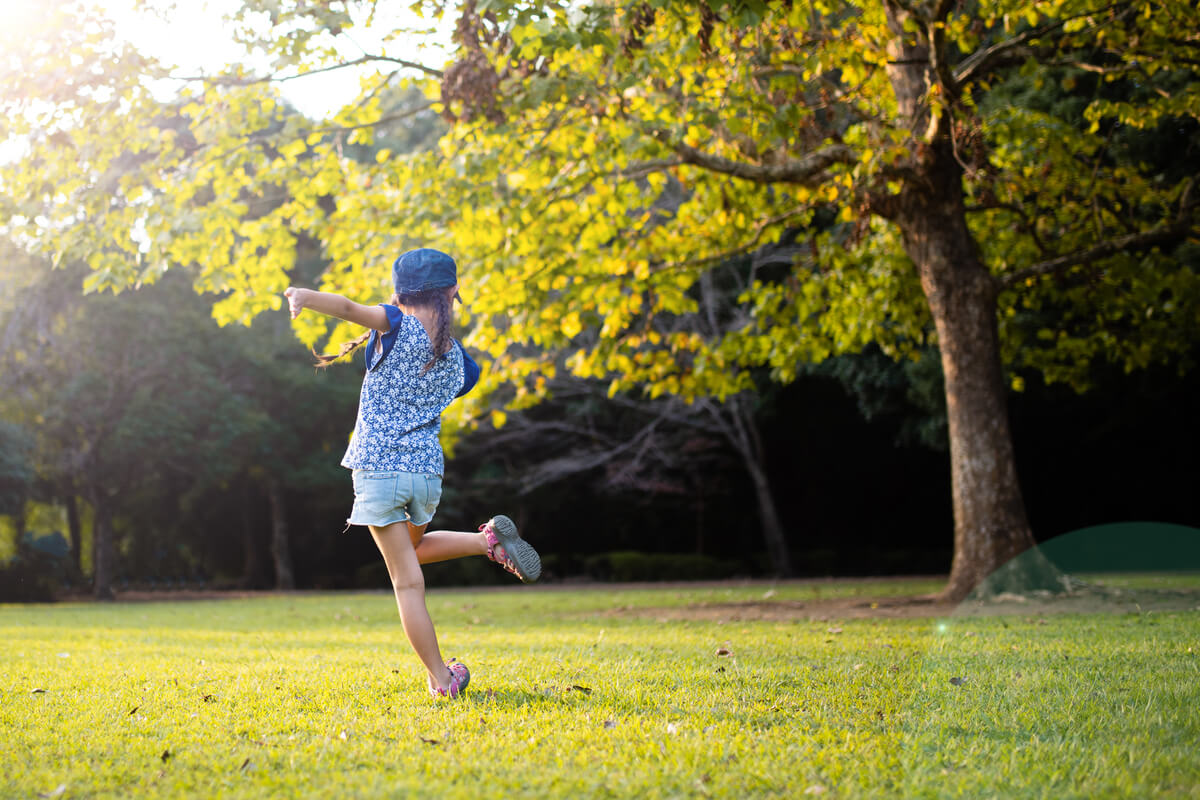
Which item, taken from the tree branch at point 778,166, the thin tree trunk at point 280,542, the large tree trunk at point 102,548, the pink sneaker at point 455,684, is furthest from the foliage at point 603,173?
the thin tree trunk at point 280,542

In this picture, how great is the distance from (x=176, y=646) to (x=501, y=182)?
203 inches

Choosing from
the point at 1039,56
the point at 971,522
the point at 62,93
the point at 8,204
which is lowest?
the point at 971,522

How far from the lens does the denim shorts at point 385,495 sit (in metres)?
4.05

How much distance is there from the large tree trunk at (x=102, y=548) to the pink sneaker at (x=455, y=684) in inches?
779

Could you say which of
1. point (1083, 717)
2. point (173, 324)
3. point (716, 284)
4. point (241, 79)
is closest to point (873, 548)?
point (716, 284)

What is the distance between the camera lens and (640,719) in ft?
12.1

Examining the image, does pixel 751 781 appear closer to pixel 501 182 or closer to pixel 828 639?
pixel 828 639

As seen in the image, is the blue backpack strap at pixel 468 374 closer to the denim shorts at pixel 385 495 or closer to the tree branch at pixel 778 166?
the denim shorts at pixel 385 495

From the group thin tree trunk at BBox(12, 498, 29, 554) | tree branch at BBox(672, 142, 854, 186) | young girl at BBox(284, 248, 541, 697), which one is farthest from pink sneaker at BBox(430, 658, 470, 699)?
thin tree trunk at BBox(12, 498, 29, 554)

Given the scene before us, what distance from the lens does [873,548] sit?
24078 mm

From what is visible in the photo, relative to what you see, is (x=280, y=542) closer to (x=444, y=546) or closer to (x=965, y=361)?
(x=965, y=361)

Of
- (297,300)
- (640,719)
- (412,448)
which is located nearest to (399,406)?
(412,448)

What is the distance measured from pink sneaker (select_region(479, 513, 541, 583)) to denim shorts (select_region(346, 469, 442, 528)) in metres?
0.34

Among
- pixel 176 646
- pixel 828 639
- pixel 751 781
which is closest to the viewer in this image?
pixel 751 781
